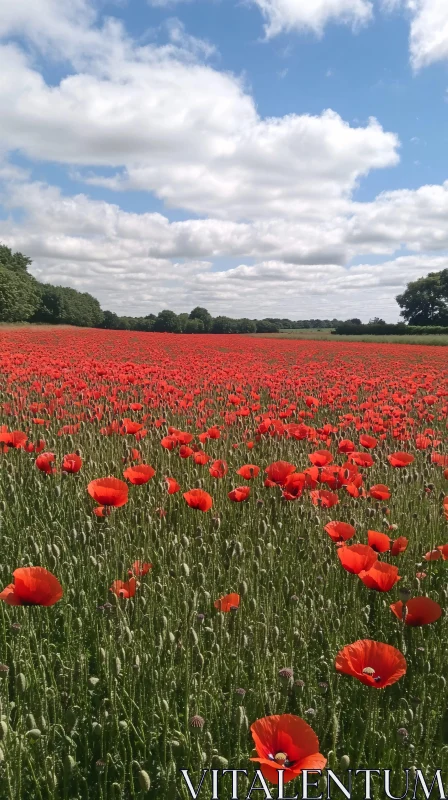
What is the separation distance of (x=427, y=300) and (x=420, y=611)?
81.8m

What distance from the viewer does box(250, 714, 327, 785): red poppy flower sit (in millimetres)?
1250

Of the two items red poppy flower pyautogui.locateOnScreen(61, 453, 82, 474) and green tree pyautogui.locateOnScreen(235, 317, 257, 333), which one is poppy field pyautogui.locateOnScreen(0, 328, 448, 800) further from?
green tree pyautogui.locateOnScreen(235, 317, 257, 333)

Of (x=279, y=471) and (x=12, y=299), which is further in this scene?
(x=12, y=299)

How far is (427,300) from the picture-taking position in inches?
3046

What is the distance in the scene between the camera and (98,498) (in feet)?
8.35

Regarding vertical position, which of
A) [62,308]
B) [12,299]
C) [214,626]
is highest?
[62,308]

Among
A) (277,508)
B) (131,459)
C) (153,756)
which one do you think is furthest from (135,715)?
(131,459)

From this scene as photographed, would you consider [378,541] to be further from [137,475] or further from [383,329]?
[383,329]

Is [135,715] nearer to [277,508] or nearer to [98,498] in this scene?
[98,498]

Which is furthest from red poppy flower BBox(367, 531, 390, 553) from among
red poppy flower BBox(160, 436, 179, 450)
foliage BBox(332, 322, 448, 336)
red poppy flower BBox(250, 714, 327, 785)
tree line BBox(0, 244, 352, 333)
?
tree line BBox(0, 244, 352, 333)

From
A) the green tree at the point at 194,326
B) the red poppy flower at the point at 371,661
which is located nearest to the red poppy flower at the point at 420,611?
the red poppy flower at the point at 371,661

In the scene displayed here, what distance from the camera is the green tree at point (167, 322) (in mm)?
74438

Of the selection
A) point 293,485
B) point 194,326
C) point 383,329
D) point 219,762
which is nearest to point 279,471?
point 293,485

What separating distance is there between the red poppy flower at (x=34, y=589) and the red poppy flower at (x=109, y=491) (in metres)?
0.80
